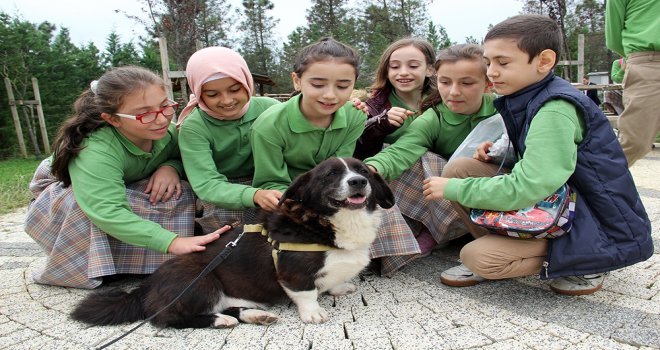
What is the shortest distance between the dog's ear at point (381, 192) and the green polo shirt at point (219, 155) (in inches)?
30.4

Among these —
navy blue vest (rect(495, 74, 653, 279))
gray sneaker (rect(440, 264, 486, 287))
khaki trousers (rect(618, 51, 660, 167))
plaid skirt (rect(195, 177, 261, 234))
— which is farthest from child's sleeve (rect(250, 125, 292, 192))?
khaki trousers (rect(618, 51, 660, 167))

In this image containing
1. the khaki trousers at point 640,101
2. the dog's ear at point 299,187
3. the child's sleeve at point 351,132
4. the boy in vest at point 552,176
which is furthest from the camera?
the khaki trousers at point 640,101

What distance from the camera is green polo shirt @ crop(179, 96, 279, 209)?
293 centimetres

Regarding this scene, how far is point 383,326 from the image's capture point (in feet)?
7.91

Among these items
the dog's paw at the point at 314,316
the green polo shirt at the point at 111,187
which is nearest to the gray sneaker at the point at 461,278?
the dog's paw at the point at 314,316

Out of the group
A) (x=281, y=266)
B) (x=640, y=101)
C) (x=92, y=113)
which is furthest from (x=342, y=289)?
(x=640, y=101)

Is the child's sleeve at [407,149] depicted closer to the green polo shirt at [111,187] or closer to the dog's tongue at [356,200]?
the dog's tongue at [356,200]

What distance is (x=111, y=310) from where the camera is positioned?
2506 millimetres

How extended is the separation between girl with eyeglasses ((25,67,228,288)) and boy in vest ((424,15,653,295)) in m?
1.65

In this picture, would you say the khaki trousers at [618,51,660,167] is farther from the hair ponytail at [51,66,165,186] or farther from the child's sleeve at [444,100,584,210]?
the hair ponytail at [51,66,165,186]

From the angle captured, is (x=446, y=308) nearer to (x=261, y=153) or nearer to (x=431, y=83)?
(x=261, y=153)

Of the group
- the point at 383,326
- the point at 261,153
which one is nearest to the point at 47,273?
the point at 261,153

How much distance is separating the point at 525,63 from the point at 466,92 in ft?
2.58

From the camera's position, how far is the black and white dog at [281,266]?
2471mm
